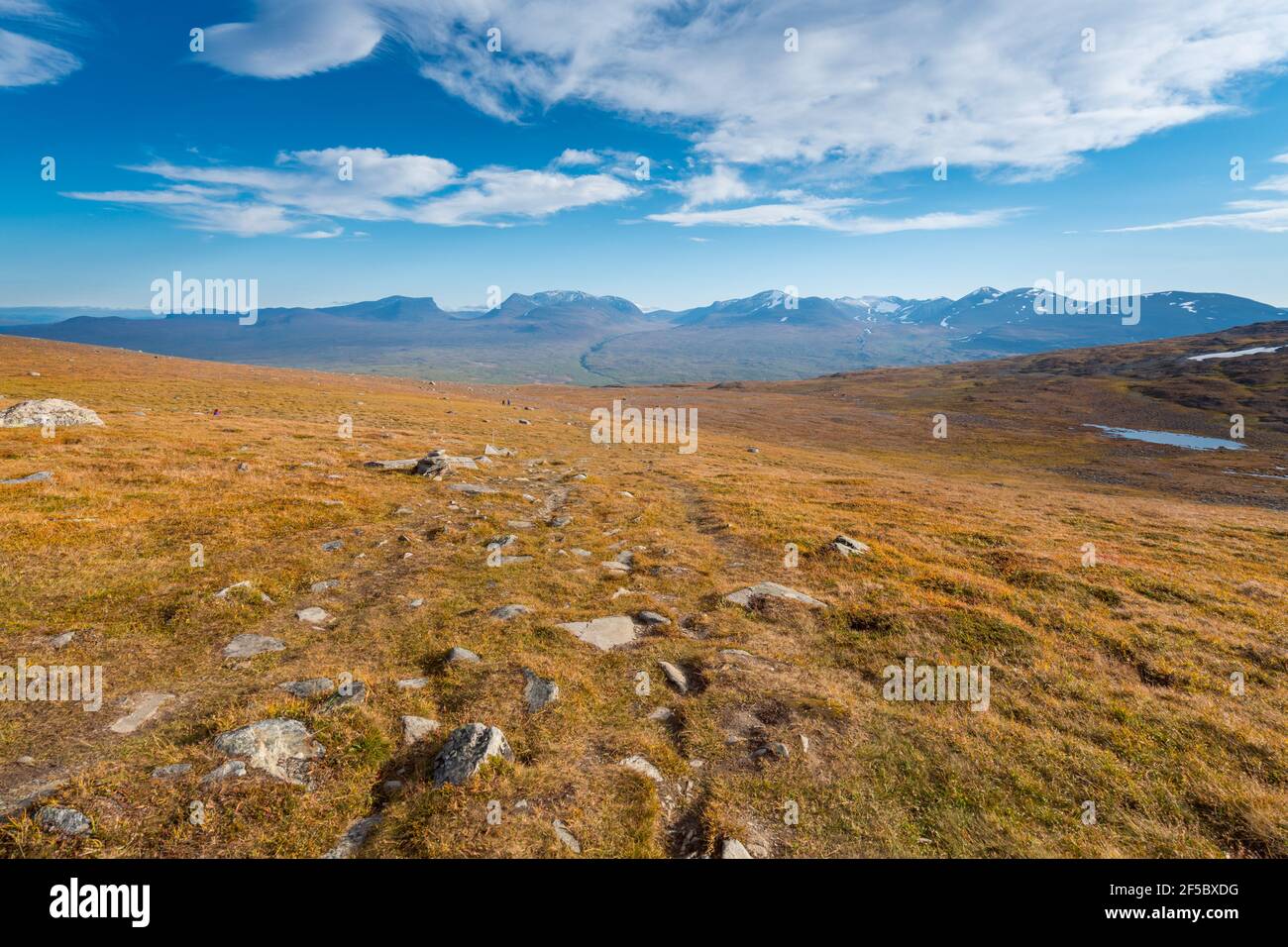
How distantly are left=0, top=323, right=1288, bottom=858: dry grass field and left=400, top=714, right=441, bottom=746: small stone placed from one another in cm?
15

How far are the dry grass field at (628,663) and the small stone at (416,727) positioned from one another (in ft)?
0.48

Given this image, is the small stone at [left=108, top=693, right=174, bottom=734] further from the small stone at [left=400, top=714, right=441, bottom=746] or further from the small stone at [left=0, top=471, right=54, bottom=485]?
the small stone at [left=0, top=471, right=54, bottom=485]

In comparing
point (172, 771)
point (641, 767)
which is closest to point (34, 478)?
point (172, 771)

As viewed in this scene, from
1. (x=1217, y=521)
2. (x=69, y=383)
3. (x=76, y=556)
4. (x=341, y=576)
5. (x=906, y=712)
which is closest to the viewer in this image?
(x=906, y=712)

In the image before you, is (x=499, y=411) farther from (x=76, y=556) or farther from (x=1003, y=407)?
(x=1003, y=407)

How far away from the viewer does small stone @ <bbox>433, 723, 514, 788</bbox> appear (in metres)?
7.65

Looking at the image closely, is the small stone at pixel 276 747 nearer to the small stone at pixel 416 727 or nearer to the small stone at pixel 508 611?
the small stone at pixel 416 727

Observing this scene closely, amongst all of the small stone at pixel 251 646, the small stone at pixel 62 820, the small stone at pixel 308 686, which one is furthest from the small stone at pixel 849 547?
the small stone at pixel 62 820

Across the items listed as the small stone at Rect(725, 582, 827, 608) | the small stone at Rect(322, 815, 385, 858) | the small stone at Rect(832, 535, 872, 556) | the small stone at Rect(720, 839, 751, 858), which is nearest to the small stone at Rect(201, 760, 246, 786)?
the small stone at Rect(322, 815, 385, 858)

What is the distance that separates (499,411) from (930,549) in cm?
6938

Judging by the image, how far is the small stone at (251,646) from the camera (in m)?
10.8

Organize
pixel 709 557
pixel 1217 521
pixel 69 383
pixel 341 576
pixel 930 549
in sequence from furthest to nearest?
1. pixel 69 383
2. pixel 1217 521
3. pixel 930 549
4. pixel 709 557
5. pixel 341 576
